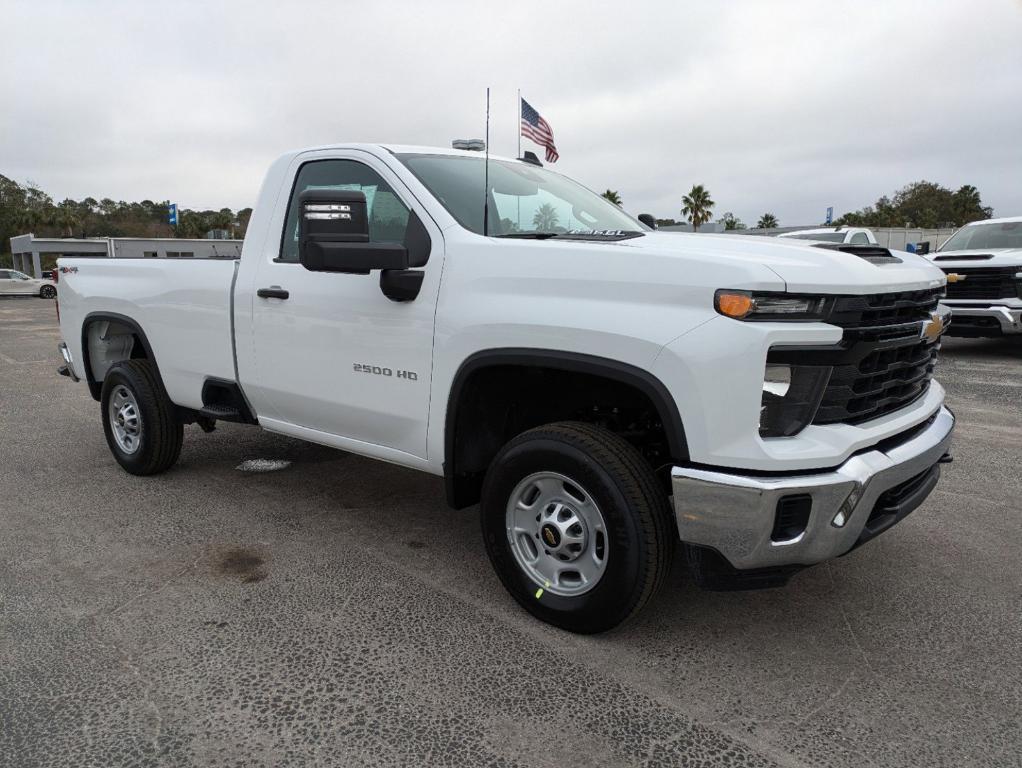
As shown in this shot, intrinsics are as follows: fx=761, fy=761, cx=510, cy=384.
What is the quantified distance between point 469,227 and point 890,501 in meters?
1.96

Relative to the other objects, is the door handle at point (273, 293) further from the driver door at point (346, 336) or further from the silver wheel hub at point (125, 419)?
the silver wheel hub at point (125, 419)

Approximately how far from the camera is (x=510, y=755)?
230cm

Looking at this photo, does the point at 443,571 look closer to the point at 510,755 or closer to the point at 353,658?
the point at 353,658

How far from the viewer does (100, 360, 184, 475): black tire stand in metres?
4.88

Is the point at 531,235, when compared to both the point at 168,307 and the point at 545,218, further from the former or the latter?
the point at 168,307

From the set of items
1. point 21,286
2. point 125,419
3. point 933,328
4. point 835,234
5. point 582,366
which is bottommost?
point 21,286

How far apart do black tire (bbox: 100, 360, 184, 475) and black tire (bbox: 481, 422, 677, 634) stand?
9.37 feet

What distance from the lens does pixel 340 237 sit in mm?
2998

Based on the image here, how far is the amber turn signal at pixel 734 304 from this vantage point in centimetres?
238

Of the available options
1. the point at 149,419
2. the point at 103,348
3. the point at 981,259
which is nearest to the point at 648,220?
the point at 149,419

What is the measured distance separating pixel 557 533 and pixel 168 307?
2.98 m

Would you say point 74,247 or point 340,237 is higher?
point 340,237

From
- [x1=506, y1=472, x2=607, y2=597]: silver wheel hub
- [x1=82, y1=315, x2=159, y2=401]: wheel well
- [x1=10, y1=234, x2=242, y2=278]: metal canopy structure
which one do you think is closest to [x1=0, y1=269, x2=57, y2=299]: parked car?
[x1=10, y1=234, x2=242, y2=278]: metal canopy structure

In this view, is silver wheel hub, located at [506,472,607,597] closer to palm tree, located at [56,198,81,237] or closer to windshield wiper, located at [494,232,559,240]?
windshield wiper, located at [494,232,559,240]
